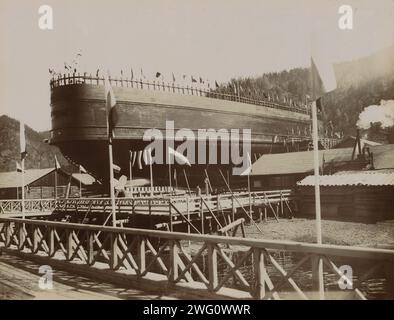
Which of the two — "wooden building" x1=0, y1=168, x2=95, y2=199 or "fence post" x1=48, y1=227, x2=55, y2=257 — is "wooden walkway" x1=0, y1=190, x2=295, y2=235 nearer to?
"fence post" x1=48, y1=227, x2=55, y2=257

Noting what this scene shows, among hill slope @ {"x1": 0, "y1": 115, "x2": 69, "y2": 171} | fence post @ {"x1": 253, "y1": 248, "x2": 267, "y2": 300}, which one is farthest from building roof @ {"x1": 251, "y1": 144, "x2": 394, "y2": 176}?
hill slope @ {"x1": 0, "y1": 115, "x2": 69, "y2": 171}

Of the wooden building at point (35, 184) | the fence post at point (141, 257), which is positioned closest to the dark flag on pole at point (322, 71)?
the fence post at point (141, 257)

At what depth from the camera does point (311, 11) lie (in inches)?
362

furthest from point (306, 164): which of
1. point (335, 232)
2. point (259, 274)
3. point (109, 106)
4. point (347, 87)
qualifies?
point (259, 274)

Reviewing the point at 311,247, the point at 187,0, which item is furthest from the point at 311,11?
the point at 311,247

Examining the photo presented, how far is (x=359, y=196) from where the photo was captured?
77.6 feet

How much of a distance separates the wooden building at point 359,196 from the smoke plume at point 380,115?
34.0ft

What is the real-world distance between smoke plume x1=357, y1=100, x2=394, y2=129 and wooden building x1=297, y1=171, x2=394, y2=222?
10.4 m

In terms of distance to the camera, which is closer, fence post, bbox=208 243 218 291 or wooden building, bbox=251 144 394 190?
fence post, bbox=208 243 218 291

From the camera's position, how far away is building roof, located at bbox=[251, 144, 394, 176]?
30.2 m

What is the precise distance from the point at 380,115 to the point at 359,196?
1281 centimetres

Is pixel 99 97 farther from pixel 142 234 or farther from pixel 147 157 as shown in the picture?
pixel 142 234

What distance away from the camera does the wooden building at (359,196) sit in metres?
22.0

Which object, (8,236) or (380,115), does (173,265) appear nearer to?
(8,236)
